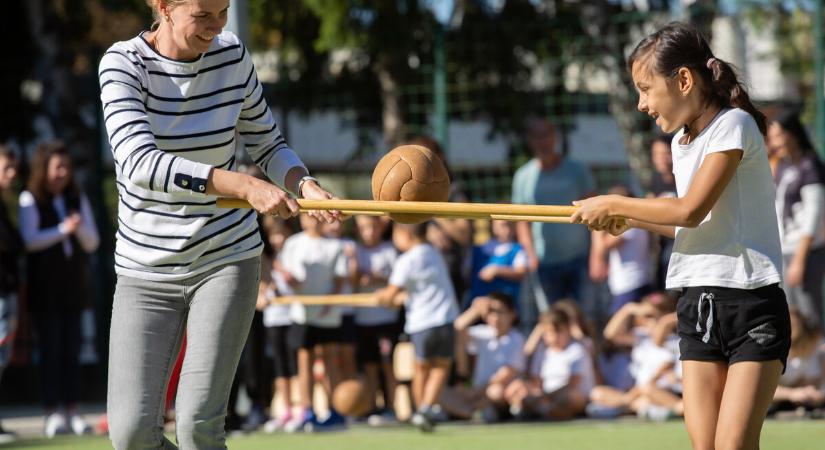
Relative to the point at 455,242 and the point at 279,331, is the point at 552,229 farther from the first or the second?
the point at 279,331

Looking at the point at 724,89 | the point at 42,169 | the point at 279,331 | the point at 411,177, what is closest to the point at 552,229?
the point at 279,331

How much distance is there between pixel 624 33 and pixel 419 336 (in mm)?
3511

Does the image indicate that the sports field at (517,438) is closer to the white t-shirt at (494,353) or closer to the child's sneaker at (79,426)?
the child's sneaker at (79,426)

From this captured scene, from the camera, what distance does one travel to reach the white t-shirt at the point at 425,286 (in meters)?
9.74

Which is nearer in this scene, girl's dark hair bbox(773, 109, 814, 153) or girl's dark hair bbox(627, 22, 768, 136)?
girl's dark hair bbox(627, 22, 768, 136)

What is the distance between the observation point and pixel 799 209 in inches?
372

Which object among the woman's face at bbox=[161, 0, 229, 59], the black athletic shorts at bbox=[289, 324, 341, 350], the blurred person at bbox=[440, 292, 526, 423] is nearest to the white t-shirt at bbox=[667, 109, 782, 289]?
the woman's face at bbox=[161, 0, 229, 59]

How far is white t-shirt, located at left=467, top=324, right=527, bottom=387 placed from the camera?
10141 mm

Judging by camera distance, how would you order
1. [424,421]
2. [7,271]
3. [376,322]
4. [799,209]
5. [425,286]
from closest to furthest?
[424,421], [7,271], [799,209], [425,286], [376,322]

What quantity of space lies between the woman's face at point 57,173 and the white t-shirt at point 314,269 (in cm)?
174

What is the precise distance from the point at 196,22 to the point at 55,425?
5.84 m

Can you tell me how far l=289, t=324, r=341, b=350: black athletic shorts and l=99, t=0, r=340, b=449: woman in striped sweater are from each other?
17.5 ft

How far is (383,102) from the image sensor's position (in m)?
13.8

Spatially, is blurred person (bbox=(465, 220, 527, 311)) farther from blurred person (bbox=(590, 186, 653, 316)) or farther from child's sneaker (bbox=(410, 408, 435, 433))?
child's sneaker (bbox=(410, 408, 435, 433))
